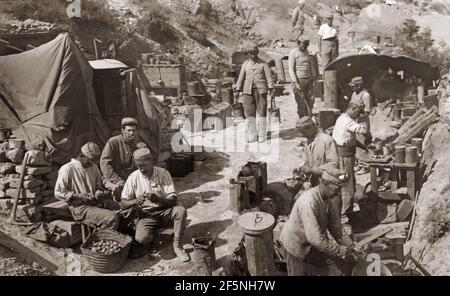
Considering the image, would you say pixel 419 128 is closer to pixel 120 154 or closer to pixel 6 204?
pixel 120 154

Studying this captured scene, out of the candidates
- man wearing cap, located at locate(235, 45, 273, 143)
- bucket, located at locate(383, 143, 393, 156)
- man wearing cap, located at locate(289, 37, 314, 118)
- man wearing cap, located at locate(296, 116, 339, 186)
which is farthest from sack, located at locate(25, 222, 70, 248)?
man wearing cap, located at locate(289, 37, 314, 118)

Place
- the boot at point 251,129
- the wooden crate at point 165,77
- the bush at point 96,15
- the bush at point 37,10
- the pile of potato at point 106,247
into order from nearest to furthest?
the pile of potato at point 106,247 → the boot at point 251,129 → the wooden crate at point 165,77 → the bush at point 37,10 → the bush at point 96,15

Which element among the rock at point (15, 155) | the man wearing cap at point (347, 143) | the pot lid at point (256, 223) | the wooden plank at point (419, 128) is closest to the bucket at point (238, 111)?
the wooden plank at point (419, 128)

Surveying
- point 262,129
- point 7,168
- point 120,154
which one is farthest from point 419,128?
point 7,168

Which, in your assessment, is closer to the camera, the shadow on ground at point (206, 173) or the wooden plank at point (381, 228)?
the wooden plank at point (381, 228)

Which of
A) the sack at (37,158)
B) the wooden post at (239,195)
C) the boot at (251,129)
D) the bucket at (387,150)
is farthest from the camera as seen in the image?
the boot at (251,129)

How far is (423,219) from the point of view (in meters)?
8.50

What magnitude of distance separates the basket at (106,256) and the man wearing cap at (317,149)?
2919 mm

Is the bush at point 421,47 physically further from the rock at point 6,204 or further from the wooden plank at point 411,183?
the rock at point 6,204

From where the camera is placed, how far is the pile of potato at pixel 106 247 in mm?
7668

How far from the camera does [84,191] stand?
8.40m

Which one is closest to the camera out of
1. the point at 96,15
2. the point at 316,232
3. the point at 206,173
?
the point at 316,232

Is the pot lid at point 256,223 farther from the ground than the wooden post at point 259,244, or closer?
farther from the ground

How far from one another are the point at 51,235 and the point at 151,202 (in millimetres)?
1611
